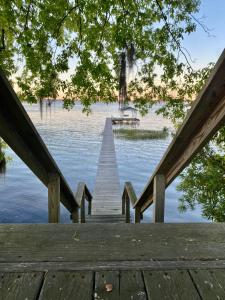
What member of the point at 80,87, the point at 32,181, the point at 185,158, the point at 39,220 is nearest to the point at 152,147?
the point at 32,181

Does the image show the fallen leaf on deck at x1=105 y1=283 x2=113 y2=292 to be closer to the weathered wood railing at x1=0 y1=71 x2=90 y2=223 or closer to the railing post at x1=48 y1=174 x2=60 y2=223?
the weathered wood railing at x1=0 y1=71 x2=90 y2=223

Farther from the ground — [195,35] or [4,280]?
[195,35]

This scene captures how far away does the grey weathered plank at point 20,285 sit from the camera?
134 cm

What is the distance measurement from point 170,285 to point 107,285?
0.32m

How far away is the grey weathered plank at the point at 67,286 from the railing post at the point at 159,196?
51.0 inches

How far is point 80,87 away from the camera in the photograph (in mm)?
5559

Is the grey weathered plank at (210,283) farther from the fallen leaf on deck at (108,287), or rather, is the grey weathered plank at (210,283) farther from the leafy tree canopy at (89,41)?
the leafy tree canopy at (89,41)

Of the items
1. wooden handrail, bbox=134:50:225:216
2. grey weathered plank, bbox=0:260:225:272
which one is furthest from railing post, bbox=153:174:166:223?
grey weathered plank, bbox=0:260:225:272

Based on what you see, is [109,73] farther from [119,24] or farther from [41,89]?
[41,89]

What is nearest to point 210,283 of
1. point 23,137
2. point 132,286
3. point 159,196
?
point 132,286

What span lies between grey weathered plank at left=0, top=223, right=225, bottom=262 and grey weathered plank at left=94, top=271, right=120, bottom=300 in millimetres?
140

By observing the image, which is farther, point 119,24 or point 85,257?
point 119,24

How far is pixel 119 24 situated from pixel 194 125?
11.3 ft

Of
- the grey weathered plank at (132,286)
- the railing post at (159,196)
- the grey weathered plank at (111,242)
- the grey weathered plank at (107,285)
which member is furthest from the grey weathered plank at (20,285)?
the railing post at (159,196)
